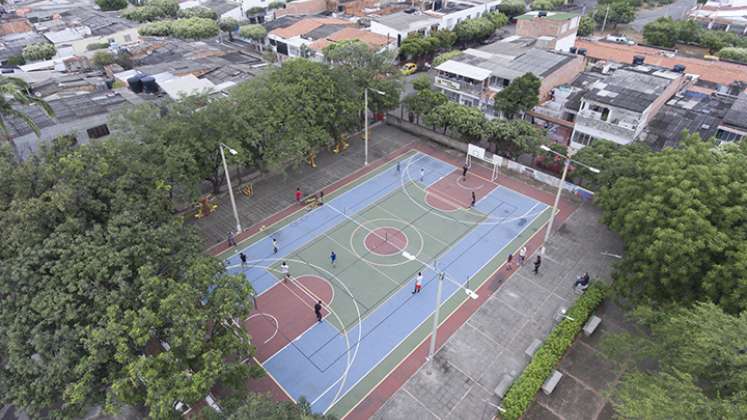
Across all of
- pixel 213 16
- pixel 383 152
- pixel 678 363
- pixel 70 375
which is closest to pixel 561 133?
pixel 383 152

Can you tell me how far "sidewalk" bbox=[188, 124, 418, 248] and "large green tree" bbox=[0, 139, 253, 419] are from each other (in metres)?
10.3

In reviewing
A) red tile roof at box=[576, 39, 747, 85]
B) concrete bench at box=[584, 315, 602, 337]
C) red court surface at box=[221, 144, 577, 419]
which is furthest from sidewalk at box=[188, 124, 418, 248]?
red tile roof at box=[576, 39, 747, 85]

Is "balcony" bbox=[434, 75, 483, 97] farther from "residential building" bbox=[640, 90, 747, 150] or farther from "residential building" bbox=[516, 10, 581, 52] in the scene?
"residential building" bbox=[640, 90, 747, 150]

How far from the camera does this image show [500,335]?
25.6m

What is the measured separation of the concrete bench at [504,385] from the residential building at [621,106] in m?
27.4

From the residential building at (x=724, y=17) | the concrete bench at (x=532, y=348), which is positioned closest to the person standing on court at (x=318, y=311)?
the concrete bench at (x=532, y=348)

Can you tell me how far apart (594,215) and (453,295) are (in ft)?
50.4

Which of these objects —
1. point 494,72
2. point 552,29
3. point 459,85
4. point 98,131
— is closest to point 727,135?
point 494,72

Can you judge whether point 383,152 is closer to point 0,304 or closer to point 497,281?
point 497,281

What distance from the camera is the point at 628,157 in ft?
105

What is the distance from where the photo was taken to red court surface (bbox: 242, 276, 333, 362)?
2538cm

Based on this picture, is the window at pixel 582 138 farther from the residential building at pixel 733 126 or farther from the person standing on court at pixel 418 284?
the person standing on court at pixel 418 284

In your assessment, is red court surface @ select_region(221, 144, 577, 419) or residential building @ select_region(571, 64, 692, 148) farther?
residential building @ select_region(571, 64, 692, 148)

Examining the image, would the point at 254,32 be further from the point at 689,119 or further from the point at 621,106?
the point at 689,119
